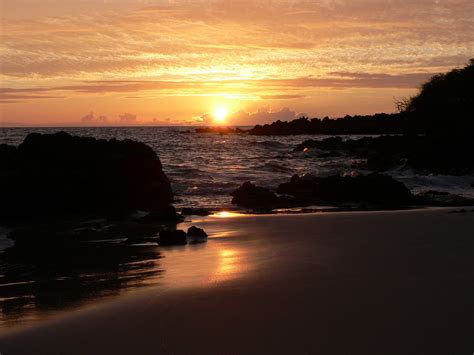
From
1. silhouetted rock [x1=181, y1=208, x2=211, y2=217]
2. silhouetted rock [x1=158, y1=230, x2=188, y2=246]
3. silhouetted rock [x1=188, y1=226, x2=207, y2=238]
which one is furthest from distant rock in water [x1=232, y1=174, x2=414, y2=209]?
silhouetted rock [x1=158, y1=230, x2=188, y2=246]

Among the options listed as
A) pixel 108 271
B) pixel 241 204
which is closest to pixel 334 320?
pixel 108 271

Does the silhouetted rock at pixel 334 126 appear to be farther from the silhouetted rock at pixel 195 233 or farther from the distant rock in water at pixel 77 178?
the silhouetted rock at pixel 195 233

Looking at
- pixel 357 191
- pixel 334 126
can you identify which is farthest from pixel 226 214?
pixel 334 126

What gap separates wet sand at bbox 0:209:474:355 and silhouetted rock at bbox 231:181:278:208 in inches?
338

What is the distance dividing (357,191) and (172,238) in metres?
9.75

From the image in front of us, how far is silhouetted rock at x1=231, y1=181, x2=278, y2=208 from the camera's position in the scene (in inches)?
725

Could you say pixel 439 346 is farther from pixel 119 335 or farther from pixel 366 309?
pixel 119 335

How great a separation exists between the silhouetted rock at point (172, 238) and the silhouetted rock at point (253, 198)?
24.0 feet

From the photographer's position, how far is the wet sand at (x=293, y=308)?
5.05m

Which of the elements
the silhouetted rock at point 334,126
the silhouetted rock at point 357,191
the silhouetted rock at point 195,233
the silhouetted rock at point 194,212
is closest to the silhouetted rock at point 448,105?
the silhouetted rock at point 357,191

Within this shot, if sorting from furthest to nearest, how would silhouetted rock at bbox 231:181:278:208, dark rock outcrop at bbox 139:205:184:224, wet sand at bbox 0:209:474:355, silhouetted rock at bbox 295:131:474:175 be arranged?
1. silhouetted rock at bbox 295:131:474:175
2. silhouetted rock at bbox 231:181:278:208
3. dark rock outcrop at bbox 139:205:184:224
4. wet sand at bbox 0:209:474:355

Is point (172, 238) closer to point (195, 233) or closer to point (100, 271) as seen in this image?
point (195, 233)

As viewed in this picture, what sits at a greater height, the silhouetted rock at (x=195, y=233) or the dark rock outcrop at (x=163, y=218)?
the silhouetted rock at (x=195, y=233)

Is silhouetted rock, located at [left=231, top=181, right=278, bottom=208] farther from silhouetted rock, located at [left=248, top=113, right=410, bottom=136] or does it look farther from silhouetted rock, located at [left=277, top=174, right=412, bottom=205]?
silhouetted rock, located at [left=248, top=113, right=410, bottom=136]
